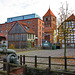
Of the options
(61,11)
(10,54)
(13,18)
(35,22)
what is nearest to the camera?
(10,54)

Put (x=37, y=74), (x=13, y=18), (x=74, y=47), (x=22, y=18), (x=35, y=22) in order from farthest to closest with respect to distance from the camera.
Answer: (x=13, y=18)
(x=22, y=18)
(x=35, y=22)
(x=74, y=47)
(x=37, y=74)

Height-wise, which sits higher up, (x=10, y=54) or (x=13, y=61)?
(x=10, y=54)

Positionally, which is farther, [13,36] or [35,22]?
[35,22]

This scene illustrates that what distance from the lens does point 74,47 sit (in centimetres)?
2694

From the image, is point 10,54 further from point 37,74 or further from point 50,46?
point 50,46

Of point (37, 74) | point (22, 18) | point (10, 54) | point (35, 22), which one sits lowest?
point (37, 74)

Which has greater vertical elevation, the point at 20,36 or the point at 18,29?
the point at 18,29

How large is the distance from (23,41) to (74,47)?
53.1 ft

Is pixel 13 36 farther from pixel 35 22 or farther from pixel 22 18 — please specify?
pixel 22 18

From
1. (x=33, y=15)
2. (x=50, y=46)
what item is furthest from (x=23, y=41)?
(x=33, y=15)

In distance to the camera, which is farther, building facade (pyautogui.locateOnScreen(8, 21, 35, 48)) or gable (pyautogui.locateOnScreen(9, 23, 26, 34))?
gable (pyautogui.locateOnScreen(9, 23, 26, 34))

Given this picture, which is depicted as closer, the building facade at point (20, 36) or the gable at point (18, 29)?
the building facade at point (20, 36)

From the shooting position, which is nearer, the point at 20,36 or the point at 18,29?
the point at 20,36

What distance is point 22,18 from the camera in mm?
44656
